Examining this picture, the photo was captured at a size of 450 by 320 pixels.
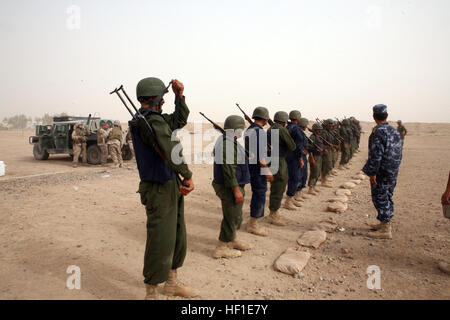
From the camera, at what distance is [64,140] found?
11625 mm

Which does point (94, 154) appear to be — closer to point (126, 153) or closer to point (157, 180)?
point (126, 153)

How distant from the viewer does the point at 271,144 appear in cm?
488

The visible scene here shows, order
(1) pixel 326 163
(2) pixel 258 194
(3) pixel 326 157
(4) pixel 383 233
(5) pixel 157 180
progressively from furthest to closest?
(1) pixel 326 163, (3) pixel 326 157, (2) pixel 258 194, (4) pixel 383 233, (5) pixel 157 180

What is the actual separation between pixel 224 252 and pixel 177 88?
85.5 inches

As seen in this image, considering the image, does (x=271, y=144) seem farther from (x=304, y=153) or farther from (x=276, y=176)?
(x=304, y=153)

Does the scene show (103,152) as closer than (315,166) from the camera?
No

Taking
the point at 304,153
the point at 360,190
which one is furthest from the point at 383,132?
the point at 360,190

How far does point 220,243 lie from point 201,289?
2.76 feet

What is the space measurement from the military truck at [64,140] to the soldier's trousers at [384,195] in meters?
9.88

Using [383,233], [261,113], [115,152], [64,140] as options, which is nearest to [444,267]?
[383,233]

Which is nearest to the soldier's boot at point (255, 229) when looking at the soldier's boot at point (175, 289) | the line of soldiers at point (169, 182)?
the line of soldiers at point (169, 182)

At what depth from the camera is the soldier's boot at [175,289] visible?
8.70 ft

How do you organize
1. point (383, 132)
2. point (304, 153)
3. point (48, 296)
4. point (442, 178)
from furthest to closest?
point (442, 178) < point (304, 153) < point (383, 132) < point (48, 296)
